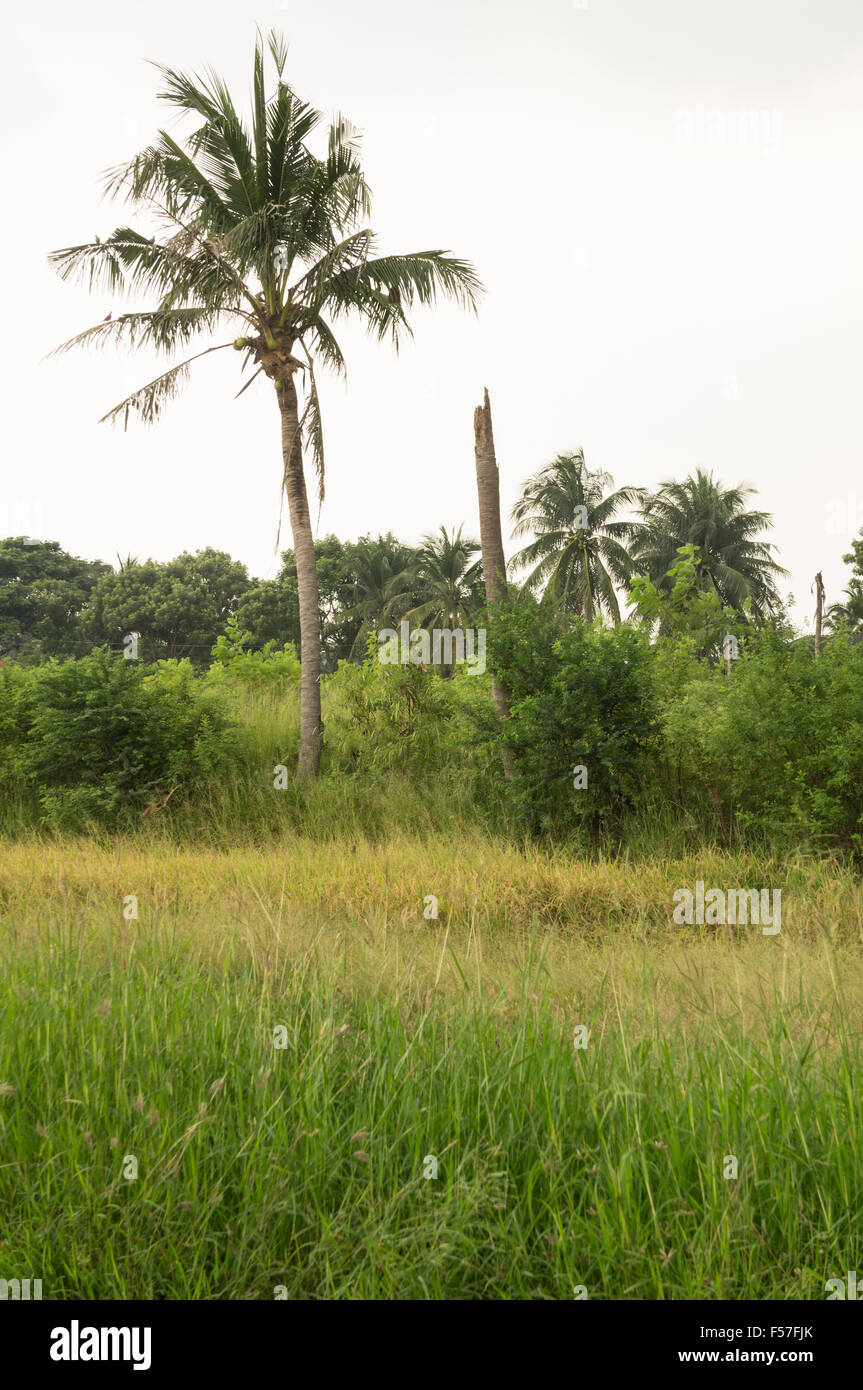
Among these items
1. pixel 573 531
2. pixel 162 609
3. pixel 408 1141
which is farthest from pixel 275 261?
pixel 162 609

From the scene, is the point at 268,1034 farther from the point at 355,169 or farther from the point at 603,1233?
the point at 355,169

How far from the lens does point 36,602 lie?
4400cm

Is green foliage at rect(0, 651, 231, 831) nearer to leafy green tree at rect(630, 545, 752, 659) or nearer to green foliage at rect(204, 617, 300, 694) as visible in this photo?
green foliage at rect(204, 617, 300, 694)

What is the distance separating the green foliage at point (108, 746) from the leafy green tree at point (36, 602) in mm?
32551

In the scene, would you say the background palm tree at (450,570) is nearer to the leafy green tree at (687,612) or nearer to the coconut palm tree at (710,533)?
the coconut palm tree at (710,533)

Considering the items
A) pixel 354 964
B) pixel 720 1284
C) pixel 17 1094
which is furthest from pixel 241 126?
pixel 720 1284

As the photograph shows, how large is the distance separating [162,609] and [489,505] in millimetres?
35794

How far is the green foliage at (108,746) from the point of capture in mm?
11461

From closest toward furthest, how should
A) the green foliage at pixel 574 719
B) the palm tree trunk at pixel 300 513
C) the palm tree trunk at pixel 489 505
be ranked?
the green foliage at pixel 574 719
the palm tree trunk at pixel 489 505
the palm tree trunk at pixel 300 513

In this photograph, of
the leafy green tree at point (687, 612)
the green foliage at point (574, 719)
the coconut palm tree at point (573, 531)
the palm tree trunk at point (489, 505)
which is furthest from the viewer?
the coconut palm tree at point (573, 531)

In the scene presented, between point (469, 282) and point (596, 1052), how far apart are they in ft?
40.3

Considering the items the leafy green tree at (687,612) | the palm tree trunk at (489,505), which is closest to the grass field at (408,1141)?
the palm tree trunk at (489,505)

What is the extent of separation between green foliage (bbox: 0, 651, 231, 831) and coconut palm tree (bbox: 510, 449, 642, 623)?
2440 centimetres

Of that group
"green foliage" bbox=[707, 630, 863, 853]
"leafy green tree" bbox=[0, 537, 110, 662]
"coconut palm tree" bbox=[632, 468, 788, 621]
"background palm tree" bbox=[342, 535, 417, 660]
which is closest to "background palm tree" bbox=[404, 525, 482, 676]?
"background palm tree" bbox=[342, 535, 417, 660]
